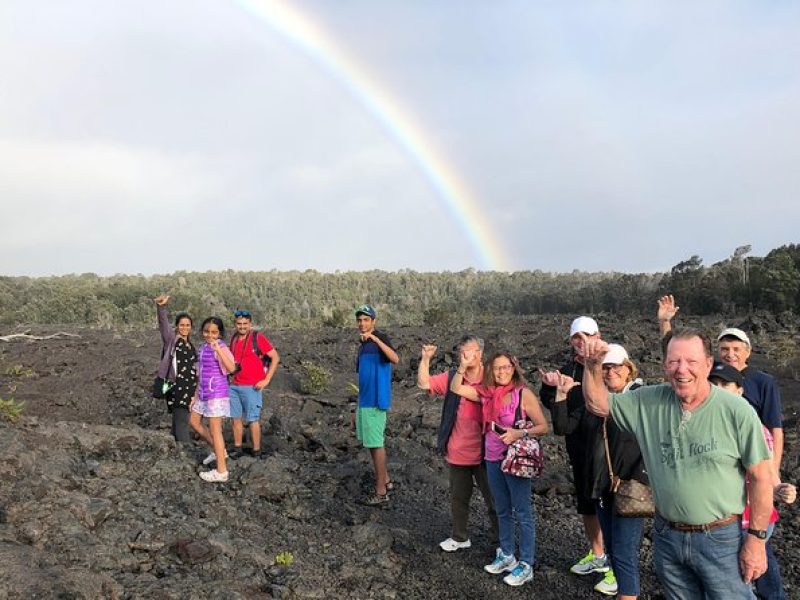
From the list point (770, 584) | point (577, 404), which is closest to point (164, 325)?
point (577, 404)

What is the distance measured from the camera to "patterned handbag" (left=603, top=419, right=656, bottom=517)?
162 inches

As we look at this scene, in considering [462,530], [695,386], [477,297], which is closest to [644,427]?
[695,386]

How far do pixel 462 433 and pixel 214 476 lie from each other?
9.59 ft

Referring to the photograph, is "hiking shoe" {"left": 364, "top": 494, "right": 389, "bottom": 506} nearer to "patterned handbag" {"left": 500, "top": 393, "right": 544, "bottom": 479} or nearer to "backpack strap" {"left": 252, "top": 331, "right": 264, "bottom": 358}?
"backpack strap" {"left": 252, "top": 331, "right": 264, "bottom": 358}

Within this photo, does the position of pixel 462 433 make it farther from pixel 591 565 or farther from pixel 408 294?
pixel 408 294

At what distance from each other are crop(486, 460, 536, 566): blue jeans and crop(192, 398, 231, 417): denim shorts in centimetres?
314

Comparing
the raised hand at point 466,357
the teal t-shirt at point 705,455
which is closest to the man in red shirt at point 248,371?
the raised hand at point 466,357

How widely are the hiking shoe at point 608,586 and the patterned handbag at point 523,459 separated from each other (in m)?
0.88

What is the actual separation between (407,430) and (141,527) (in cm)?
565

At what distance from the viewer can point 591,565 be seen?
529 centimetres

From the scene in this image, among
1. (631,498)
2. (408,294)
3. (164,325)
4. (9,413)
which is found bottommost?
(9,413)

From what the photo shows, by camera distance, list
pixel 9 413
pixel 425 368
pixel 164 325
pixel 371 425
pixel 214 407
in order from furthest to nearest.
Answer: pixel 9 413 → pixel 164 325 → pixel 214 407 → pixel 371 425 → pixel 425 368

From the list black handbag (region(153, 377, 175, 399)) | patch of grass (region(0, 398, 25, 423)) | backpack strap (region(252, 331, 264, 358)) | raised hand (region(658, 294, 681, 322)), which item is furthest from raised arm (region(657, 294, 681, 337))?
patch of grass (region(0, 398, 25, 423))

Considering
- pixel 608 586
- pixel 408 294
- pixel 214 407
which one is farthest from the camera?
pixel 408 294
